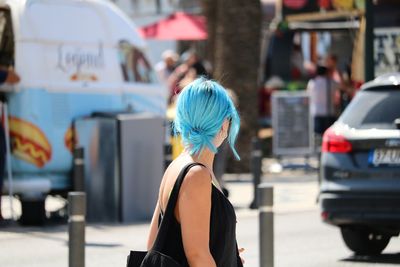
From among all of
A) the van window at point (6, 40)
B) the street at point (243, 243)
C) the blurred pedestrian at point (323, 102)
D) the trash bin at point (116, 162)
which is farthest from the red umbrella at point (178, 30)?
the van window at point (6, 40)

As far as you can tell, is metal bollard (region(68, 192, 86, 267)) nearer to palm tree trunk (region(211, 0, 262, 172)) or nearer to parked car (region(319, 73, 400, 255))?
parked car (region(319, 73, 400, 255))

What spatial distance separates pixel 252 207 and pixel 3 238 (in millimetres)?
4217

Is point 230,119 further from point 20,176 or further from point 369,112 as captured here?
point 20,176

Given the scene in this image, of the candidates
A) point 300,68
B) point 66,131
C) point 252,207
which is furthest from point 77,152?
→ point 300,68

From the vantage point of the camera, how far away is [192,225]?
15.1 ft

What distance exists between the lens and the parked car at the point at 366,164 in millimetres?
10898

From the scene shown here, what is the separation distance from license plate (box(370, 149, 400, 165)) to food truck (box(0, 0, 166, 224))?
4549mm

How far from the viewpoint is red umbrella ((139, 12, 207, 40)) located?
30.5 meters

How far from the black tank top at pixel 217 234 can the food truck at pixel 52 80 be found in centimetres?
958

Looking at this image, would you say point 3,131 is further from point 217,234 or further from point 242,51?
point 242,51

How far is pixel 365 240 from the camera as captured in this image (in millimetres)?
11938

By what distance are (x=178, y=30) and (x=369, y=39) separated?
15.4 m

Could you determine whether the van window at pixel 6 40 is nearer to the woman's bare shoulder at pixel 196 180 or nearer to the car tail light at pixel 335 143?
the car tail light at pixel 335 143

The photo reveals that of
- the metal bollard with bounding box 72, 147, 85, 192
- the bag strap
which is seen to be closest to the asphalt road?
the metal bollard with bounding box 72, 147, 85, 192
